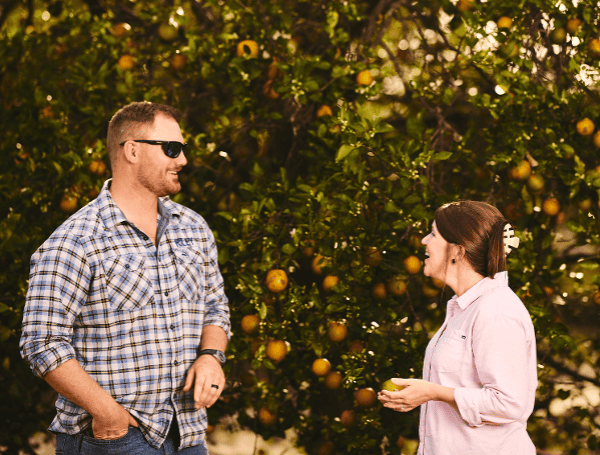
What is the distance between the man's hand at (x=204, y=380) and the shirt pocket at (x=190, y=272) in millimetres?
217

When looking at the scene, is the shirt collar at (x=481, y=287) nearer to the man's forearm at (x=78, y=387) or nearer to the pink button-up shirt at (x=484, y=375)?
the pink button-up shirt at (x=484, y=375)

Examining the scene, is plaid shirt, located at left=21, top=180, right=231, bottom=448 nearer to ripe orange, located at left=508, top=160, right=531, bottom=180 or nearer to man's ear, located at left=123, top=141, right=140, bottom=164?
man's ear, located at left=123, top=141, right=140, bottom=164

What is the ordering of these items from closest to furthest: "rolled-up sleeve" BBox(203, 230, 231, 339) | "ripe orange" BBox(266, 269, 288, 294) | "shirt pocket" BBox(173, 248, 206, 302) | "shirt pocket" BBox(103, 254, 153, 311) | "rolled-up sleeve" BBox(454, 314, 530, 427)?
"rolled-up sleeve" BBox(454, 314, 530, 427) < "shirt pocket" BBox(103, 254, 153, 311) < "shirt pocket" BBox(173, 248, 206, 302) < "rolled-up sleeve" BBox(203, 230, 231, 339) < "ripe orange" BBox(266, 269, 288, 294)

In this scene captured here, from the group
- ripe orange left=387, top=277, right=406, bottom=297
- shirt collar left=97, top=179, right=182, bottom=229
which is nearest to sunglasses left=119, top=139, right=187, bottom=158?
shirt collar left=97, top=179, right=182, bottom=229

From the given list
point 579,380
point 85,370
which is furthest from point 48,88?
point 579,380

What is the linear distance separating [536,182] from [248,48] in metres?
1.41

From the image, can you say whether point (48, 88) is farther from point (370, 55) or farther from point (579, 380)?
point (579, 380)

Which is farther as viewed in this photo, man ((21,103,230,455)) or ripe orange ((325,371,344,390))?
ripe orange ((325,371,344,390))

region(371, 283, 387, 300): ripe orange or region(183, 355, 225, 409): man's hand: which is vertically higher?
region(371, 283, 387, 300): ripe orange

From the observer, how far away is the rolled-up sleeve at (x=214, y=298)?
78.8 inches

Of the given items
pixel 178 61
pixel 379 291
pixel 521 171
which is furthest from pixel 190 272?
pixel 521 171

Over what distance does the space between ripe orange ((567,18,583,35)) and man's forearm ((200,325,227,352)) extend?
203 cm

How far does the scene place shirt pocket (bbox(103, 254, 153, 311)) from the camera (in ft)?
5.53

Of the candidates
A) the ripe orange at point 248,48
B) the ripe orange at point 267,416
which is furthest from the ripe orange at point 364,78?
the ripe orange at point 267,416
